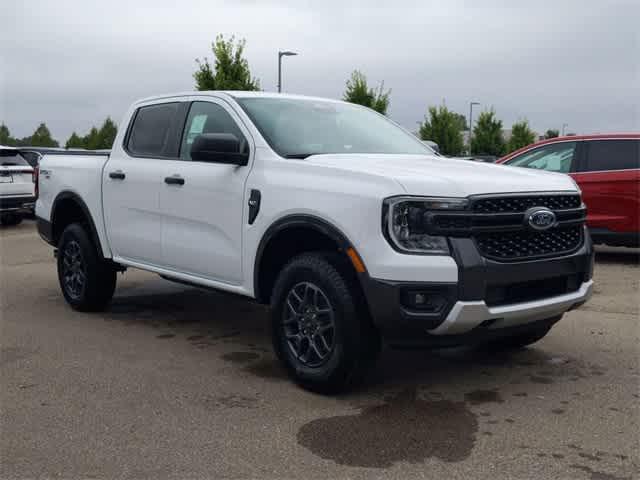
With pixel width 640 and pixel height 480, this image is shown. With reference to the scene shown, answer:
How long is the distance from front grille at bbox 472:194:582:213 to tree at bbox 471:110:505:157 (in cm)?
4886

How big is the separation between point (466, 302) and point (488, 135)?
49.9 meters

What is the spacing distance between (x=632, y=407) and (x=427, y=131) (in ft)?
137

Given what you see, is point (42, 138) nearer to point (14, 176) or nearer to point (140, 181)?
point (14, 176)

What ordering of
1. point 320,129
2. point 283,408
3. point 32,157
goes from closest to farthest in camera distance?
point 283,408
point 320,129
point 32,157

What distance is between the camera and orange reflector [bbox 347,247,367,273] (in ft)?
13.4

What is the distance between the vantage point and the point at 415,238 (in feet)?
13.2

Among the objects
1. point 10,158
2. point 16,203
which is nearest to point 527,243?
point 16,203

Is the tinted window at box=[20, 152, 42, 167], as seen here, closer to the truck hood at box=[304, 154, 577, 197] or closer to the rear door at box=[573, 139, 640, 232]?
the rear door at box=[573, 139, 640, 232]

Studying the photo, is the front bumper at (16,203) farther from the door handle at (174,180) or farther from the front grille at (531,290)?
the front grille at (531,290)

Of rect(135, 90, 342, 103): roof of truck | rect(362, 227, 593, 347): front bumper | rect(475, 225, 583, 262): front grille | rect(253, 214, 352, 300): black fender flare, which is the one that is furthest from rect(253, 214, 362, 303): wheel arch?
rect(135, 90, 342, 103): roof of truck

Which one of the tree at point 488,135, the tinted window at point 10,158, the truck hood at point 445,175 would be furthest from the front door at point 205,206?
the tree at point 488,135

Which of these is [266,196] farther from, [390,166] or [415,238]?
[415,238]

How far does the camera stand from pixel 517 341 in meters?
5.45

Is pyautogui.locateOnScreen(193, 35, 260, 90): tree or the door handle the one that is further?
pyautogui.locateOnScreen(193, 35, 260, 90): tree
